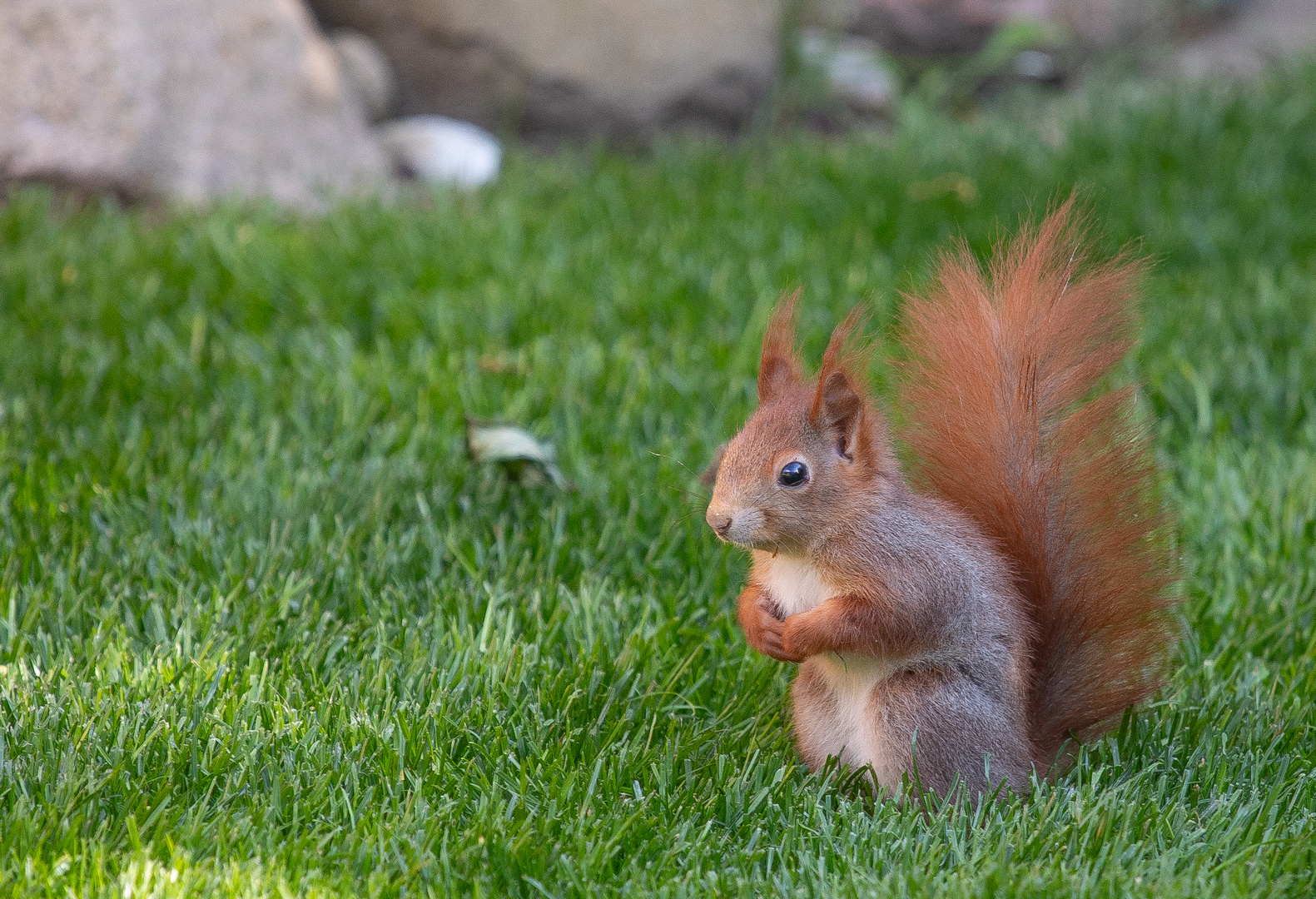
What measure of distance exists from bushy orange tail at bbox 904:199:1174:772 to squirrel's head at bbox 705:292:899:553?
5.9 inches

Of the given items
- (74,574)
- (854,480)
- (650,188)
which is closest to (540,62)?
(650,188)

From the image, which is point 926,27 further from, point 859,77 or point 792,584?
point 792,584

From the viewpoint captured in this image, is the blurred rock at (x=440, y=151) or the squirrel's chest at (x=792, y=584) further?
the blurred rock at (x=440, y=151)

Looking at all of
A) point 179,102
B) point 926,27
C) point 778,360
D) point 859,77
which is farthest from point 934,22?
point 778,360

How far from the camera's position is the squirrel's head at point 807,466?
1567mm

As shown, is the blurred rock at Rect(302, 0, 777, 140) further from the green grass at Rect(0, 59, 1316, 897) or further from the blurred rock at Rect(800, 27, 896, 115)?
the green grass at Rect(0, 59, 1316, 897)

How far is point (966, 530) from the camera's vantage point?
164 cm

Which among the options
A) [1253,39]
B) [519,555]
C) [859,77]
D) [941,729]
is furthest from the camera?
[1253,39]

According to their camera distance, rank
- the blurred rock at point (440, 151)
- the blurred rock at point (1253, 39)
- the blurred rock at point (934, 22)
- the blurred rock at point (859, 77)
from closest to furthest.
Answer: the blurred rock at point (440, 151), the blurred rock at point (859, 77), the blurred rock at point (1253, 39), the blurred rock at point (934, 22)

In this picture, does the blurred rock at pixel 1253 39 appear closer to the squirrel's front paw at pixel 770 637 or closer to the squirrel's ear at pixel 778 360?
the squirrel's ear at pixel 778 360

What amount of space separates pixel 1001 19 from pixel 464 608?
560cm

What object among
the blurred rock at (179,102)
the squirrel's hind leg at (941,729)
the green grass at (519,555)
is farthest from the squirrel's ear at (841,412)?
the blurred rock at (179,102)

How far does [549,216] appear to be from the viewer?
4070 mm

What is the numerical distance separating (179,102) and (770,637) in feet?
10.5
